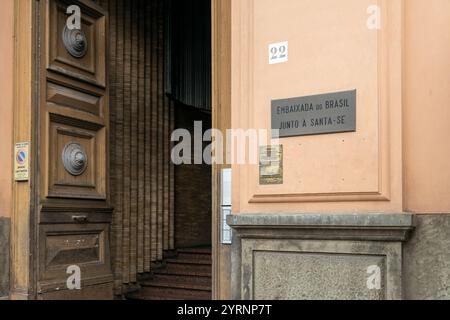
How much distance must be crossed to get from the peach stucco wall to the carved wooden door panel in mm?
2264

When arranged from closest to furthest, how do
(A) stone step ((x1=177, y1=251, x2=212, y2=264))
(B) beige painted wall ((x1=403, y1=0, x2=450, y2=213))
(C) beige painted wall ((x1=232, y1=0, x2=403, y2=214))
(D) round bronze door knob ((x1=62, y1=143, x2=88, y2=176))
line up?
1. (B) beige painted wall ((x1=403, y1=0, x2=450, y2=213))
2. (C) beige painted wall ((x1=232, y1=0, x2=403, y2=214))
3. (D) round bronze door knob ((x1=62, y1=143, x2=88, y2=176))
4. (A) stone step ((x1=177, y1=251, x2=212, y2=264))

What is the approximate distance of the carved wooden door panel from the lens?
520cm

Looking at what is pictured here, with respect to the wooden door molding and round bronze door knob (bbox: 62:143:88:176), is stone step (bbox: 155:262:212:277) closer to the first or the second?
round bronze door knob (bbox: 62:143:88:176)

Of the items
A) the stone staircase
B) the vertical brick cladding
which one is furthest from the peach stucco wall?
the vertical brick cladding

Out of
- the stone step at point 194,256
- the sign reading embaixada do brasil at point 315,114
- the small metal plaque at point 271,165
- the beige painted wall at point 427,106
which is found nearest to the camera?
the beige painted wall at point 427,106

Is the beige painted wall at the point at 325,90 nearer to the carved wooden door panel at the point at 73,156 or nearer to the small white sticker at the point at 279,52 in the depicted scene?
the small white sticker at the point at 279,52

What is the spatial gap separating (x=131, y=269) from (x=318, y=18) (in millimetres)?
4292

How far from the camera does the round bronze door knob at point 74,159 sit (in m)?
5.44

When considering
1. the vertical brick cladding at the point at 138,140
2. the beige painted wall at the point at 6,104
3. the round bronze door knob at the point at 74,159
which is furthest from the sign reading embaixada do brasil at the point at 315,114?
the vertical brick cladding at the point at 138,140

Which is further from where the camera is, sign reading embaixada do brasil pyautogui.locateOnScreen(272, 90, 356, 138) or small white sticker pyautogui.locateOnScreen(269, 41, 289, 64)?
small white sticker pyautogui.locateOnScreen(269, 41, 289, 64)
